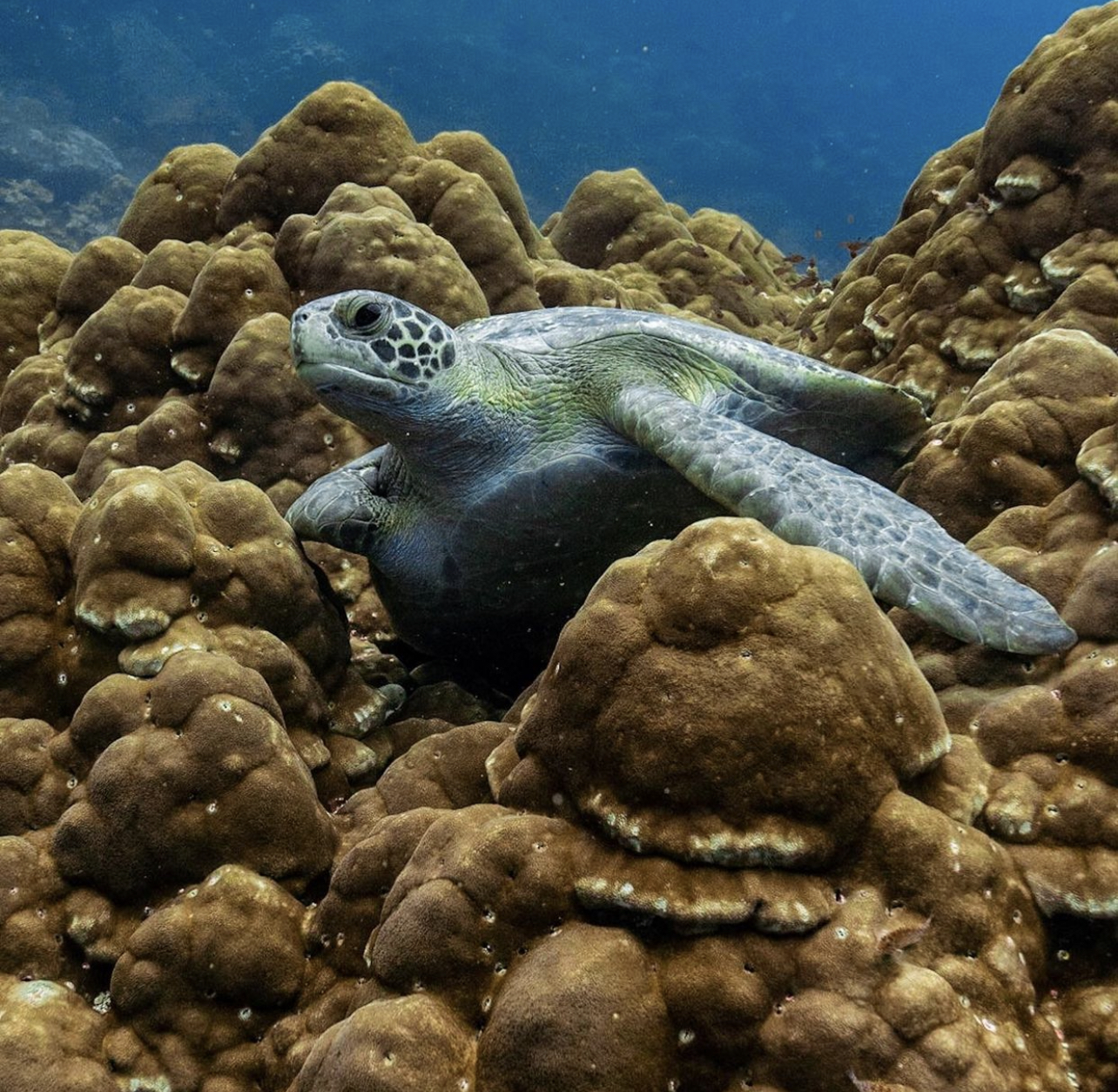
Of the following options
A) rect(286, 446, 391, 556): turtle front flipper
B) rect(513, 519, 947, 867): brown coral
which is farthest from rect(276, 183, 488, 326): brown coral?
rect(513, 519, 947, 867): brown coral

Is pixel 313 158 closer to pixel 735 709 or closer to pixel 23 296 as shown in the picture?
pixel 23 296

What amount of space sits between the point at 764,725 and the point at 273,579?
164cm

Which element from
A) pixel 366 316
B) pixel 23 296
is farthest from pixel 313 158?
pixel 366 316

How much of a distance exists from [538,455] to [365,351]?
679 mm

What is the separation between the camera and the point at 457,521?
3117 mm

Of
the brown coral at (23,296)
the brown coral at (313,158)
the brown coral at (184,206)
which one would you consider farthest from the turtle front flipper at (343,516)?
the brown coral at (23,296)

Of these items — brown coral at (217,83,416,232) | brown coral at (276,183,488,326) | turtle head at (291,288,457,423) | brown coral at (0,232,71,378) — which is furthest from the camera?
brown coral at (0,232,71,378)

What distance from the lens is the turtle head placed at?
2953mm

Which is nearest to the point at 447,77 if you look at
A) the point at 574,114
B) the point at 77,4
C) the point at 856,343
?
the point at 574,114

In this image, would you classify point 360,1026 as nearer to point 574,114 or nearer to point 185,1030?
A: point 185,1030

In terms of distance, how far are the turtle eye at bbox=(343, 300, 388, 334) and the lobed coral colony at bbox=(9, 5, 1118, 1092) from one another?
710mm

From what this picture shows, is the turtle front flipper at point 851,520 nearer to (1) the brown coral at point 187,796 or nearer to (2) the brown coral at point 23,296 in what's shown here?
(1) the brown coral at point 187,796

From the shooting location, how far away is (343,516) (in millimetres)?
3205

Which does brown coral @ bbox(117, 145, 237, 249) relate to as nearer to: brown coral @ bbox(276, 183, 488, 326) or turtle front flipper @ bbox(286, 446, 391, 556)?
brown coral @ bbox(276, 183, 488, 326)
